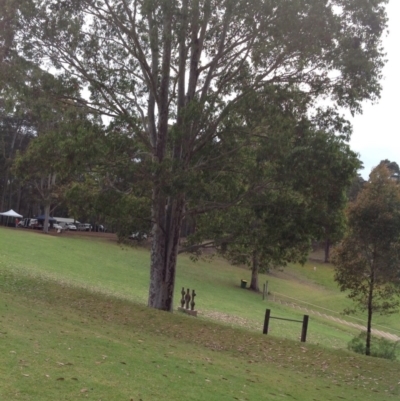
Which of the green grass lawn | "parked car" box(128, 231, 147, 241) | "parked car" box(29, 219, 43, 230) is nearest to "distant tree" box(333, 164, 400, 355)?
the green grass lawn

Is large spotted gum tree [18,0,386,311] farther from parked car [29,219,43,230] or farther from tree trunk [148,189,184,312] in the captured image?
parked car [29,219,43,230]

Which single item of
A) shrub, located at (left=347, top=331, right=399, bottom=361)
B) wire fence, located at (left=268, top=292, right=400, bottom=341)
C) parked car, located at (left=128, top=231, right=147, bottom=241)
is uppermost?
parked car, located at (left=128, top=231, right=147, bottom=241)

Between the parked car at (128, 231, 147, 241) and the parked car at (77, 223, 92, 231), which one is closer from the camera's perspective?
the parked car at (128, 231, 147, 241)

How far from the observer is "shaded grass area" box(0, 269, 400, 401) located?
22.7ft

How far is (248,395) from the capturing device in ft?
26.3

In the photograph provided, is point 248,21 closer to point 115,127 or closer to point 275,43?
point 275,43

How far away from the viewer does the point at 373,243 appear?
17.3 meters

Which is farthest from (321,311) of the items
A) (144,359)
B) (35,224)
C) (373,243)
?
(35,224)

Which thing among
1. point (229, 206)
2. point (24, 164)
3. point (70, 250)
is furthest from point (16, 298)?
point (70, 250)

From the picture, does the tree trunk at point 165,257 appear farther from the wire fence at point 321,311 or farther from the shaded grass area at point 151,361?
the wire fence at point 321,311

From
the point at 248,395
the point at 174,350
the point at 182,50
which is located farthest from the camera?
the point at 182,50

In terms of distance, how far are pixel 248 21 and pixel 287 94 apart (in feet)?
7.25

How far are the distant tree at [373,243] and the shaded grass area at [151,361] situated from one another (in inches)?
185

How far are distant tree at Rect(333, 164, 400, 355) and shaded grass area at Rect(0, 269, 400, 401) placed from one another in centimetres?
471
